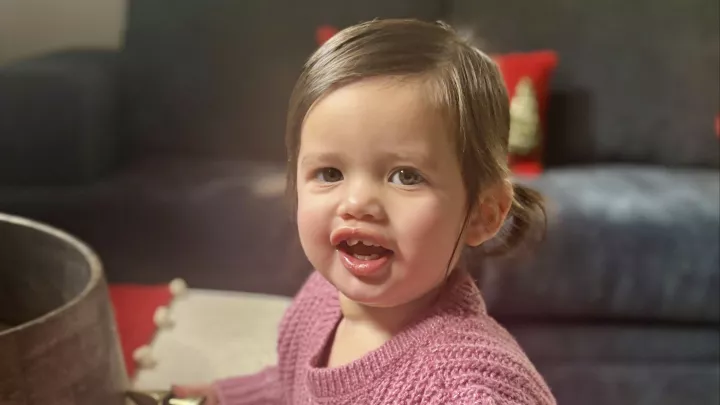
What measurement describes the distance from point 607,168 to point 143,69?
1.18 metres

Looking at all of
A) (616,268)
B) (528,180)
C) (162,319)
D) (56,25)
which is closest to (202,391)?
(162,319)

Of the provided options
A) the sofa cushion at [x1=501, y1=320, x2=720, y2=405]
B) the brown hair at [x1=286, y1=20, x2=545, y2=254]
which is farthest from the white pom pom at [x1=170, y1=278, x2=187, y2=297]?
the sofa cushion at [x1=501, y1=320, x2=720, y2=405]

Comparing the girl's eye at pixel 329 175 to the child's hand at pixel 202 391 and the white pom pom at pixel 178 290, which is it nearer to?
the child's hand at pixel 202 391

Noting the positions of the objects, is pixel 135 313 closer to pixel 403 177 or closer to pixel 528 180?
pixel 403 177

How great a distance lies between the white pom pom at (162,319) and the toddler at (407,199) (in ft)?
1.09

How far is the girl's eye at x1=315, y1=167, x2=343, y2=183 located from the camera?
0.64 metres

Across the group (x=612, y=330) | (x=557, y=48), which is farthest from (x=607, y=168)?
(x=612, y=330)

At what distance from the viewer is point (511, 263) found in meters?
1.44

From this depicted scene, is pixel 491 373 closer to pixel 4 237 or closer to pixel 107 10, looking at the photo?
pixel 4 237

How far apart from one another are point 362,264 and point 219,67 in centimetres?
143

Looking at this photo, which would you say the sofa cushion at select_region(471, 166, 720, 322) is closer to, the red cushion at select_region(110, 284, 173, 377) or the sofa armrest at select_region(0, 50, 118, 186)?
the red cushion at select_region(110, 284, 173, 377)

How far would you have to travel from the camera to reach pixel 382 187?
62 cm

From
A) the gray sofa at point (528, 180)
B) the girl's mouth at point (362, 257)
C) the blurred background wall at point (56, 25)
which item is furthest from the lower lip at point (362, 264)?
the blurred background wall at point (56, 25)

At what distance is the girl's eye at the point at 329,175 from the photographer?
0.64m
